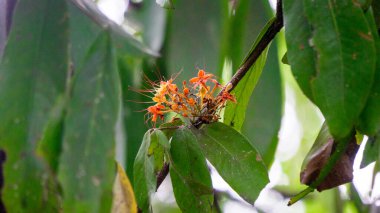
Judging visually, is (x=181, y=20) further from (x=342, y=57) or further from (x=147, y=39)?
(x=342, y=57)

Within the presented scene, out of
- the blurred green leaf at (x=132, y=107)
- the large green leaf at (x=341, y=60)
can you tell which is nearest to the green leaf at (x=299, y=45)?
the large green leaf at (x=341, y=60)

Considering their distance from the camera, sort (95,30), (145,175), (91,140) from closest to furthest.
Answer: (91,140) → (95,30) → (145,175)

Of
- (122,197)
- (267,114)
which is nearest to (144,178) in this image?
(122,197)

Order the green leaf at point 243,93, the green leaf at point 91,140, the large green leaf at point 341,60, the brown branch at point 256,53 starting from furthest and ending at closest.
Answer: the green leaf at point 243,93
the brown branch at point 256,53
the large green leaf at point 341,60
the green leaf at point 91,140

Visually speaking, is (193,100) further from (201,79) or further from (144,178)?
(144,178)

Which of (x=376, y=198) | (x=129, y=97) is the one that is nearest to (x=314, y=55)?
(x=129, y=97)

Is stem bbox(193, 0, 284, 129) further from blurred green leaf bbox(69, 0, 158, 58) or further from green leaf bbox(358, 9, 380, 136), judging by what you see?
blurred green leaf bbox(69, 0, 158, 58)

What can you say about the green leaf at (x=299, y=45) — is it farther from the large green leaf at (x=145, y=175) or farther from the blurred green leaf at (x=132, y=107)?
the blurred green leaf at (x=132, y=107)
